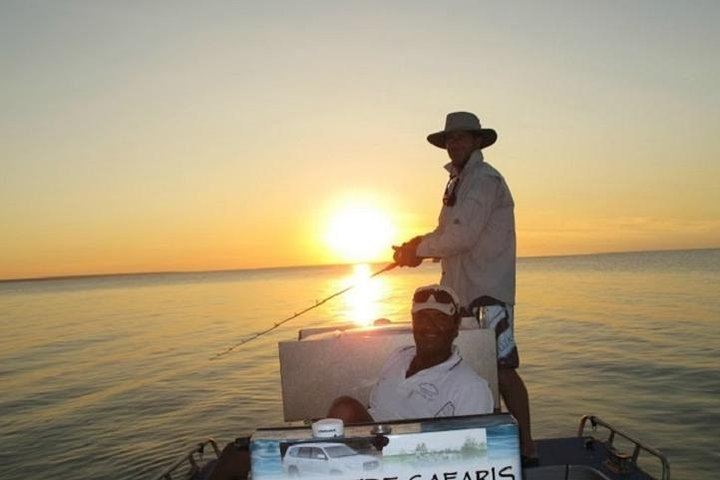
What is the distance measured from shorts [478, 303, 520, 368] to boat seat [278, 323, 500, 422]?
1.38 ft

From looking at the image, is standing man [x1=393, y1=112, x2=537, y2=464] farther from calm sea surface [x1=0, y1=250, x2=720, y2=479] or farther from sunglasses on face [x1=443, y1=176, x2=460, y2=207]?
calm sea surface [x1=0, y1=250, x2=720, y2=479]

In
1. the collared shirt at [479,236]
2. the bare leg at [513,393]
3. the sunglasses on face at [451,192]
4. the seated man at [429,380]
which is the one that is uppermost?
the sunglasses on face at [451,192]

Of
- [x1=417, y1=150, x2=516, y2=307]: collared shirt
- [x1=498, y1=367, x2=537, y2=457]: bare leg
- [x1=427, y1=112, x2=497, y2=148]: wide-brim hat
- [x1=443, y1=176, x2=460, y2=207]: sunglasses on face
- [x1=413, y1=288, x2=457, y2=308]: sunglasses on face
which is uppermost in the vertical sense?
[x1=427, y1=112, x2=497, y2=148]: wide-brim hat

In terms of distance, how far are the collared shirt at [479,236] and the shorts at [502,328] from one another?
115mm

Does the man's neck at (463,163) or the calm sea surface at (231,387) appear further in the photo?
the calm sea surface at (231,387)

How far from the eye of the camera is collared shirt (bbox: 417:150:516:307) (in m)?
5.54

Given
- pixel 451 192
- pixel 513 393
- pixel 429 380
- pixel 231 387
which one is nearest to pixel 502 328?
pixel 513 393

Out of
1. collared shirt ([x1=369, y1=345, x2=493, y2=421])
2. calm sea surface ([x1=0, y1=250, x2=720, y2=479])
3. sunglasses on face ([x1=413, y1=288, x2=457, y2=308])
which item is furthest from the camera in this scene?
calm sea surface ([x1=0, y1=250, x2=720, y2=479])

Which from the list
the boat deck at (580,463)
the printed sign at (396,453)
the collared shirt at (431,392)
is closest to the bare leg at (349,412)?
the collared shirt at (431,392)

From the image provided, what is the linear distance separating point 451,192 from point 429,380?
2.42 metres

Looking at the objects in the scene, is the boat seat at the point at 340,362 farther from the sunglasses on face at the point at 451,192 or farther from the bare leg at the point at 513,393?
the sunglasses on face at the point at 451,192

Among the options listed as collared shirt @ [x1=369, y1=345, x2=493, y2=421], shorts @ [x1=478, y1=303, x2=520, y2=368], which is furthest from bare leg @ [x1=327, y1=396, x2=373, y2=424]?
shorts @ [x1=478, y1=303, x2=520, y2=368]

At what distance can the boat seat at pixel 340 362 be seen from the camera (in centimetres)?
521

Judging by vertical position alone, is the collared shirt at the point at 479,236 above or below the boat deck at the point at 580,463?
above
